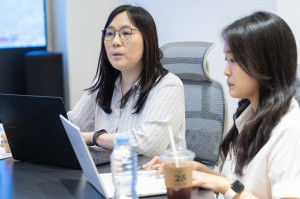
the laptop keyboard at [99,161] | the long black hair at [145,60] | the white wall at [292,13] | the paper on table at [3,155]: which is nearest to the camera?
the laptop keyboard at [99,161]

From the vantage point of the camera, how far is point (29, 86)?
2.61 m

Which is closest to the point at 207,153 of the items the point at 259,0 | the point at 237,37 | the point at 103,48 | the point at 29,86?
the point at 103,48

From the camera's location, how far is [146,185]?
931 mm

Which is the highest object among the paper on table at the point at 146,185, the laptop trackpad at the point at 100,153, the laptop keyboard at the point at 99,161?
the paper on table at the point at 146,185

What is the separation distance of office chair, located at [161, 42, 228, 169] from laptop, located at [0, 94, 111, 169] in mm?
648

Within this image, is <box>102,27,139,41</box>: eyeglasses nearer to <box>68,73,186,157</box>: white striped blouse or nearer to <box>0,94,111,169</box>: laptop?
<box>68,73,186,157</box>: white striped blouse

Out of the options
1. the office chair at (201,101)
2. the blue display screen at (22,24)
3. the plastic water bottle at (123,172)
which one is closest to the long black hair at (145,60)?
the office chair at (201,101)

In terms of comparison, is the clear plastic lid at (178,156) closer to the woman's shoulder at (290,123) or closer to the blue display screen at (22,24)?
the woman's shoulder at (290,123)

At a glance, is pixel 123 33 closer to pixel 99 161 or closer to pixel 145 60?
pixel 145 60

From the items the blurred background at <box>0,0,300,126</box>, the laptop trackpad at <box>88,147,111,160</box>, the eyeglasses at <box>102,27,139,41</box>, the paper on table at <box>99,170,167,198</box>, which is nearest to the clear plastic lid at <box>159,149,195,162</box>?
the paper on table at <box>99,170,167,198</box>

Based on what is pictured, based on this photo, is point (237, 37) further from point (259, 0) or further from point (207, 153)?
point (259, 0)

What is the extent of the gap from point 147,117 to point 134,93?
20cm

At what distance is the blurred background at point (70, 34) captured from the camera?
8.55ft

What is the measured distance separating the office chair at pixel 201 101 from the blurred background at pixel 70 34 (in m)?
0.80
